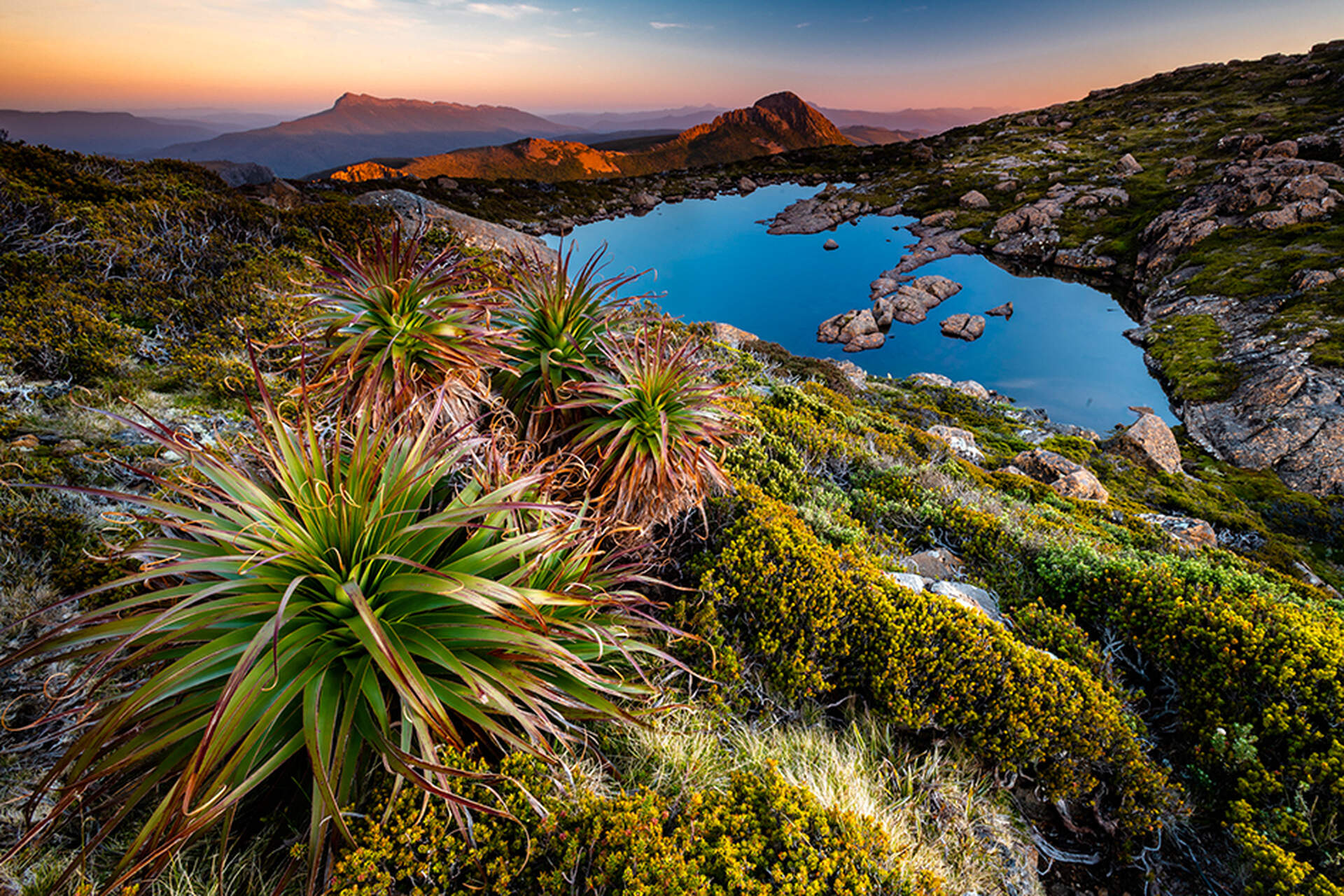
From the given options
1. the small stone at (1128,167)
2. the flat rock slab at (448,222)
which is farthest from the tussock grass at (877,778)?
the small stone at (1128,167)

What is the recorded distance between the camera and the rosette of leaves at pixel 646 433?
3373 millimetres

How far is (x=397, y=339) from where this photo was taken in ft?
11.5

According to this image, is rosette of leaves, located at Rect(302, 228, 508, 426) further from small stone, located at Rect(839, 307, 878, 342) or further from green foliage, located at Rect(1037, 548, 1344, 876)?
small stone, located at Rect(839, 307, 878, 342)

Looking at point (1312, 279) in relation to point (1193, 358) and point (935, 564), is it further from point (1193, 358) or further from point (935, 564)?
point (935, 564)

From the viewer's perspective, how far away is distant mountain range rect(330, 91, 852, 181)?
115125 millimetres

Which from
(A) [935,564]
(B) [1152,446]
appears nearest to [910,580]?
(A) [935,564]

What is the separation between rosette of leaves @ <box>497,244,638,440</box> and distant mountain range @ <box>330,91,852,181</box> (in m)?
91.2

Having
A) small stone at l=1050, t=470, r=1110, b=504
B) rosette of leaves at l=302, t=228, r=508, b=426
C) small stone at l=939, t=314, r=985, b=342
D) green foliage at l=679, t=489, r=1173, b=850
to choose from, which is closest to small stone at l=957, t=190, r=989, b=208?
small stone at l=939, t=314, r=985, b=342

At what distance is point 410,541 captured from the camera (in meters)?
2.21

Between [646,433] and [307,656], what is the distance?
7.12ft

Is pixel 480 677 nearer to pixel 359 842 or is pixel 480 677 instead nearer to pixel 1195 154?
pixel 359 842

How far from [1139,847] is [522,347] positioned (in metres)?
4.78

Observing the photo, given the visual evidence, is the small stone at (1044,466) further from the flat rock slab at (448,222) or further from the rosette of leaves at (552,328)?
the flat rock slab at (448,222)

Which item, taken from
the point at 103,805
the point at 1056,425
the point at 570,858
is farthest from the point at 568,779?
the point at 1056,425
